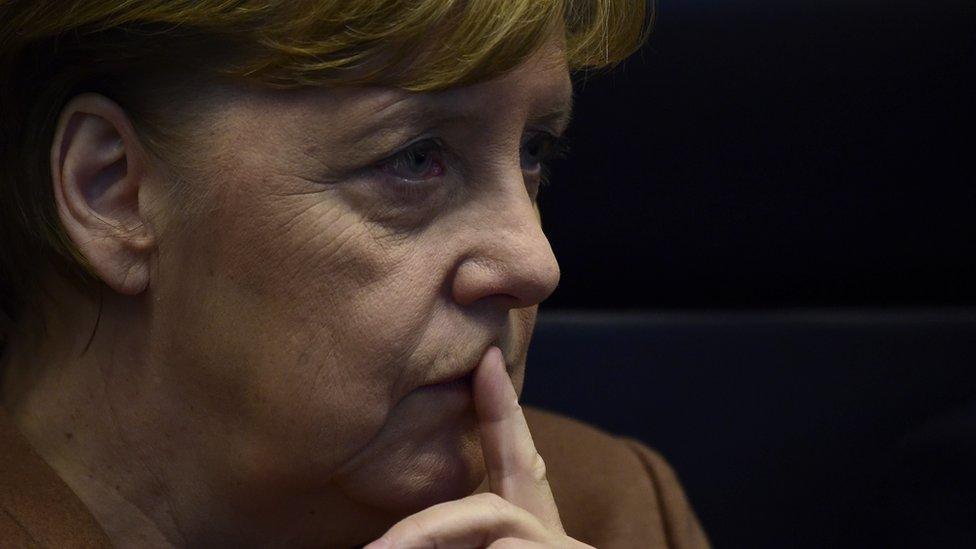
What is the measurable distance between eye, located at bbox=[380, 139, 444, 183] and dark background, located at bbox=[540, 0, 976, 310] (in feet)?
2.06

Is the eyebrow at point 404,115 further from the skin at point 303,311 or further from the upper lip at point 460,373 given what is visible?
the upper lip at point 460,373

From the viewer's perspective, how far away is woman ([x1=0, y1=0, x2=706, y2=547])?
3.62ft

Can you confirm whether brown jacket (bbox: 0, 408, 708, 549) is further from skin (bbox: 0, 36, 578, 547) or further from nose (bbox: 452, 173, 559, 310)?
nose (bbox: 452, 173, 559, 310)

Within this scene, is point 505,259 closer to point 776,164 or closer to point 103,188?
point 103,188

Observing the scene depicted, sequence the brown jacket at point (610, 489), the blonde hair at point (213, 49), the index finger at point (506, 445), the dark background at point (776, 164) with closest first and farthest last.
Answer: the blonde hair at point (213, 49), the index finger at point (506, 445), the brown jacket at point (610, 489), the dark background at point (776, 164)

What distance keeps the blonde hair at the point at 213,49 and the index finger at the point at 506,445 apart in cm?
25

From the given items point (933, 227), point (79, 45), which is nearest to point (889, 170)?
point (933, 227)

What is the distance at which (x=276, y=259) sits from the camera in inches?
44.1

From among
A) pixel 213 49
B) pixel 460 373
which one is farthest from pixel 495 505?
pixel 213 49

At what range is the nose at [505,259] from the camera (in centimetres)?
114

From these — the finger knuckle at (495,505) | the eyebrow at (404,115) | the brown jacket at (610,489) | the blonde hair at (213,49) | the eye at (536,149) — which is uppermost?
the blonde hair at (213,49)

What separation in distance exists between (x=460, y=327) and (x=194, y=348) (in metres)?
0.22

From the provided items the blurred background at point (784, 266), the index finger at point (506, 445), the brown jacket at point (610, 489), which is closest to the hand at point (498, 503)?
the index finger at point (506, 445)

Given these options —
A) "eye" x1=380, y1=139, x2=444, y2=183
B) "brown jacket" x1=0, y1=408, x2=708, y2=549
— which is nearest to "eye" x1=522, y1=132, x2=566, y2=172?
"eye" x1=380, y1=139, x2=444, y2=183
